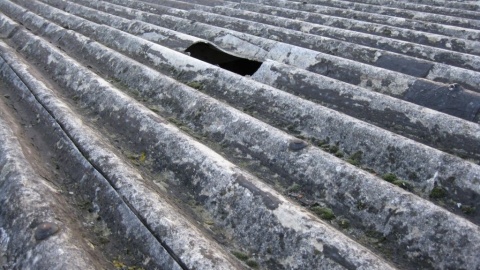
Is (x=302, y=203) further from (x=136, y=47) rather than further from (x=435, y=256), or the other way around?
(x=136, y=47)

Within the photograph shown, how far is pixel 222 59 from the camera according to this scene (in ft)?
12.5

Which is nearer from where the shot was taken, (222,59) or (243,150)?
(243,150)

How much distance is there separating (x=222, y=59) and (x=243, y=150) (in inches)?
64.8

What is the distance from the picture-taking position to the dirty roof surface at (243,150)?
5.51 ft

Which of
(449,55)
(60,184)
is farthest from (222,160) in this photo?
(449,55)

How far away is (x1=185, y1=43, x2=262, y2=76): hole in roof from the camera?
3.75m

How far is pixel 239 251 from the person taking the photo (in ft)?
5.83

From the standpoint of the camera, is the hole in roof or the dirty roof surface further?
the hole in roof

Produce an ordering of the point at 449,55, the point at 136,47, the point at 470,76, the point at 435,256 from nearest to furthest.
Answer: the point at 435,256 < the point at 470,76 < the point at 449,55 < the point at 136,47

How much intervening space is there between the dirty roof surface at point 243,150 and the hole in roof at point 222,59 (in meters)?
0.01

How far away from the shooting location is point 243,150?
2.34m

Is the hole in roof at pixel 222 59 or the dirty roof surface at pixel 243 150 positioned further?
the hole in roof at pixel 222 59

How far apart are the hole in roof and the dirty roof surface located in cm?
1

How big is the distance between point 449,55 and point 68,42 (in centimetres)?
323
